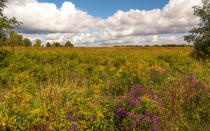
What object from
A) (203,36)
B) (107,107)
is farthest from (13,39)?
(203,36)

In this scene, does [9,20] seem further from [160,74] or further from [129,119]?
[160,74]

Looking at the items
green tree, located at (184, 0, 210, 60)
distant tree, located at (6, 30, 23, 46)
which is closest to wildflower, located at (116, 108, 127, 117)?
distant tree, located at (6, 30, 23, 46)

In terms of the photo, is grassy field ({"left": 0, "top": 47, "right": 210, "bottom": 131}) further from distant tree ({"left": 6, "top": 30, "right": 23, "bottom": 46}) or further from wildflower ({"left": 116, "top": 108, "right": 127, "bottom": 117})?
distant tree ({"left": 6, "top": 30, "right": 23, "bottom": 46})

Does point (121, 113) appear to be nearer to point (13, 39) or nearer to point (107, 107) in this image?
point (107, 107)

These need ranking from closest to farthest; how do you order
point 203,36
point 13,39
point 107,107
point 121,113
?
point 121,113 < point 107,107 < point 13,39 < point 203,36

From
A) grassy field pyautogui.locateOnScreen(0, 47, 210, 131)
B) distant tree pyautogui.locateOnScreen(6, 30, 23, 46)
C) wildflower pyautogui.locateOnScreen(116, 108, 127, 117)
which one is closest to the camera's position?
grassy field pyautogui.locateOnScreen(0, 47, 210, 131)

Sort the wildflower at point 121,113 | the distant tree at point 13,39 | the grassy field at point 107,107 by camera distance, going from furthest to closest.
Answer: the distant tree at point 13,39, the wildflower at point 121,113, the grassy field at point 107,107

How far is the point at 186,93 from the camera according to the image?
13.9 ft

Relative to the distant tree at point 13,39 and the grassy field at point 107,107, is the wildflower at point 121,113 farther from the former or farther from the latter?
the distant tree at point 13,39

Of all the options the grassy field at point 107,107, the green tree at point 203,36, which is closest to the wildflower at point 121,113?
the grassy field at point 107,107

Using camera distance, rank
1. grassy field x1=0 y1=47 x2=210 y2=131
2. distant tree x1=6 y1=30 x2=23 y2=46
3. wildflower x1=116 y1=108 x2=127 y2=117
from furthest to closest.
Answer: distant tree x1=6 y1=30 x2=23 y2=46, wildflower x1=116 y1=108 x2=127 y2=117, grassy field x1=0 y1=47 x2=210 y2=131

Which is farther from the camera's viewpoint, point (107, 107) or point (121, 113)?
point (107, 107)

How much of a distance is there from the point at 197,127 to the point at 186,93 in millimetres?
1314

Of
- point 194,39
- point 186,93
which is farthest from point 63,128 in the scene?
point 194,39
